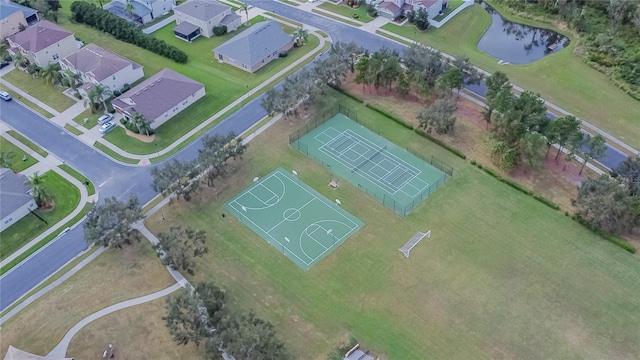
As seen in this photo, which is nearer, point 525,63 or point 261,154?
point 261,154

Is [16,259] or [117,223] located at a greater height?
[117,223]

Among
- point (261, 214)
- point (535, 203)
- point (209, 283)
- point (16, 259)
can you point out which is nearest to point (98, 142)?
point (16, 259)

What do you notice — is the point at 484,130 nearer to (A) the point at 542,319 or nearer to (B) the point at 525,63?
(B) the point at 525,63

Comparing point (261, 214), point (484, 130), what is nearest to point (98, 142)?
point (261, 214)

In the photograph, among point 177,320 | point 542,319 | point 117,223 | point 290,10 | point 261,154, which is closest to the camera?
point 177,320

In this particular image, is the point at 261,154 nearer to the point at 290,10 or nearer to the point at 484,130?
the point at 484,130

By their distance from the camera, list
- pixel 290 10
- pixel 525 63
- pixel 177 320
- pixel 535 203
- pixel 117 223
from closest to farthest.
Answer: pixel 177 320 → pixel 117 223 → pixel 535 203 → pixel 525 63 → pixel 290 10

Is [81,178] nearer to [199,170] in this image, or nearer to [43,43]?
[199,170]

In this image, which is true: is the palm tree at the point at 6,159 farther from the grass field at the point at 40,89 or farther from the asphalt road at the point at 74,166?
the grass field at the point at 40,89
